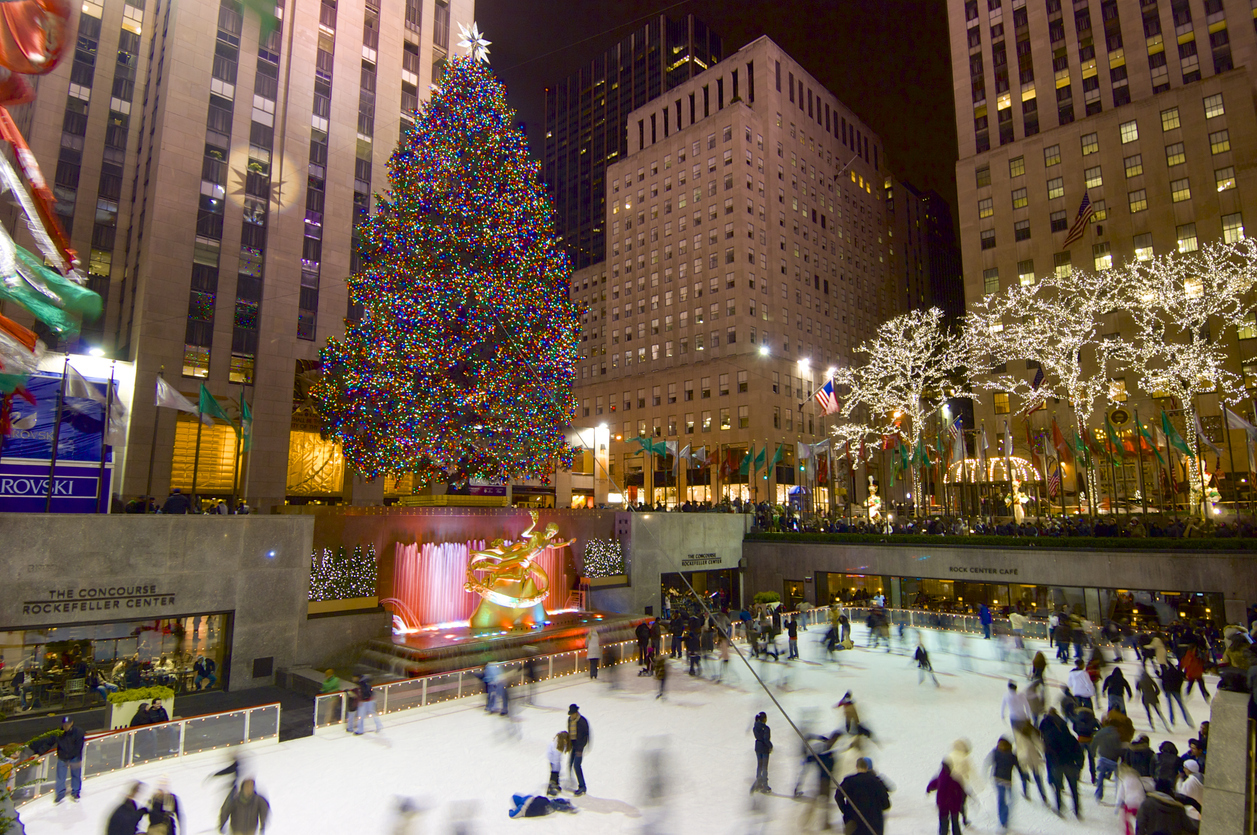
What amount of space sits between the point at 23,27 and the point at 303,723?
14216 millimetres

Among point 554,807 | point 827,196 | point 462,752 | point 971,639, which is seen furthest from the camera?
point 827,196

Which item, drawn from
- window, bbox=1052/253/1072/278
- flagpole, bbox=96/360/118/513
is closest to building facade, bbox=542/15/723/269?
window, bbox=1052/253/1072/278

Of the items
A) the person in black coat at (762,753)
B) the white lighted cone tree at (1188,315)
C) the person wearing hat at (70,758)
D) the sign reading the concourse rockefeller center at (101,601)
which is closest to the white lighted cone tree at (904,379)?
the white lighted cone tree at (1188,315)

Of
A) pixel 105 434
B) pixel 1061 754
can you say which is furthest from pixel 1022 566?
pixel 105 434

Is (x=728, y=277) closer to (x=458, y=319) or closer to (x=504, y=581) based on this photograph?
(x=458, y=319)

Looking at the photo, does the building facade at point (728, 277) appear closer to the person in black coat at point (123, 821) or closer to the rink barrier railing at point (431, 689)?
the rink barrier railing at point (431, 689)

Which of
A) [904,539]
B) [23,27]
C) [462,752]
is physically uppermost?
[23,27]

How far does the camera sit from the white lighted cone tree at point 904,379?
3888 centimetres

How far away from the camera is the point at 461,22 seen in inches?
1748

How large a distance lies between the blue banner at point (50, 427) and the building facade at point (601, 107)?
331 ft

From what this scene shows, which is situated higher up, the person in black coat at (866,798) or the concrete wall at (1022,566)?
the concrete wall at (1022,566)

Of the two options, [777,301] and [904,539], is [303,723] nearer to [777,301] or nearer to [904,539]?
[904,539]

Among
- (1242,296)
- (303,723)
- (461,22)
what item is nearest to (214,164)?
(461,22)

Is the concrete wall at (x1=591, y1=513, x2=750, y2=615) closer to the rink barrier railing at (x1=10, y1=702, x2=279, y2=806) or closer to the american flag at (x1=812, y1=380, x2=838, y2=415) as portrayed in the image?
the american flag at (x1=812, y1=380, x2=838, y2=415)
